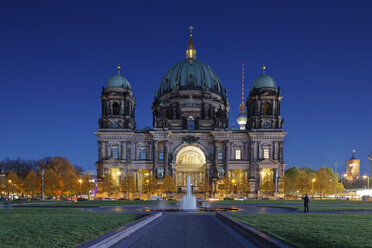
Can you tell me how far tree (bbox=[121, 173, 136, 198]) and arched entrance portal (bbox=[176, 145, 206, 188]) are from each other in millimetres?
15568

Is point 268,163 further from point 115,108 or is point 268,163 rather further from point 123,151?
point 115,108

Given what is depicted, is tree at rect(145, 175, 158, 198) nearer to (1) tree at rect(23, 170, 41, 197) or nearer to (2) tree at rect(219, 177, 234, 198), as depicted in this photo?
(2) tree at rect(219, 177, 234, 198)

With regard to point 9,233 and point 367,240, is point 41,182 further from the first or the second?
point 367,240

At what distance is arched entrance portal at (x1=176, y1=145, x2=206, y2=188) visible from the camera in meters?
93.9

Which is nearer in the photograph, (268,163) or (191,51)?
(268,163)

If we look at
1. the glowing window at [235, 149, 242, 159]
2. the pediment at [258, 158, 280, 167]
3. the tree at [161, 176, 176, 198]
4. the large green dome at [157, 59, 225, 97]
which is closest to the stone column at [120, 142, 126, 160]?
the tree at [161, 176, 176, 198]

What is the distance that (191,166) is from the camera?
311 ft

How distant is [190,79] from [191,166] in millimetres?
26653

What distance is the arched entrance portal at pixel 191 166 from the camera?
93.9m

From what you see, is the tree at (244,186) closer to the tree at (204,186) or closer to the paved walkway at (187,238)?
the tree at (204,186)

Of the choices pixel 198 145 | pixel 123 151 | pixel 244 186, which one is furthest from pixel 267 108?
pixel 123 151

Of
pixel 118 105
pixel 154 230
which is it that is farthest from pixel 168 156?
pixel 154 230

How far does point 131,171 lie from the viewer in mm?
89000

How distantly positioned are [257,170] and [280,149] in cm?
791
